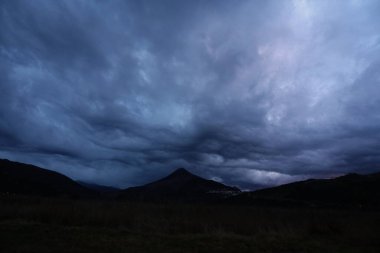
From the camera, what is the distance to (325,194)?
480 feet

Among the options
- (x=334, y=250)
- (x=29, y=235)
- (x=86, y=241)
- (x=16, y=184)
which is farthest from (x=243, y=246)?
(x=16, y=184)

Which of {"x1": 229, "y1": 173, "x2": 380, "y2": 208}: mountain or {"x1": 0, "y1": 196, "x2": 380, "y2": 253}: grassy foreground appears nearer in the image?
{"x1": 0, "y1": 196, "x2": 380, "y2": 253}: grassy foreground

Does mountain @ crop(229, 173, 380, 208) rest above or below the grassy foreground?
above

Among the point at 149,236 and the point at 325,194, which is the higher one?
the point at 325,194

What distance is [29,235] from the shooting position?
1694 centimetres

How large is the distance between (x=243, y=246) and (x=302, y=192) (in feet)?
483

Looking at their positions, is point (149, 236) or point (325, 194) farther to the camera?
point (325, 194)

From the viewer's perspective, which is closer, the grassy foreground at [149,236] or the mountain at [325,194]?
the grassy foreground at [149,236]

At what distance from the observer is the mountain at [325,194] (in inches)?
4820

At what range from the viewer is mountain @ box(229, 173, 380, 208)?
12244cm

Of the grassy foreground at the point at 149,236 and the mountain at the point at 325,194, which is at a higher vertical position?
the mountain at the point at 325,194

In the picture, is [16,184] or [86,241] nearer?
[86,241]

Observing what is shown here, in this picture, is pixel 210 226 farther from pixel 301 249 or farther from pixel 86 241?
pixel 86 241

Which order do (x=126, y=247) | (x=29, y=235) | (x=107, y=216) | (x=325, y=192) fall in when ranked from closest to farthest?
(x=126, y=247)
(x=29, y=235)
(x=107, y=216)
(x=325, y=192)
